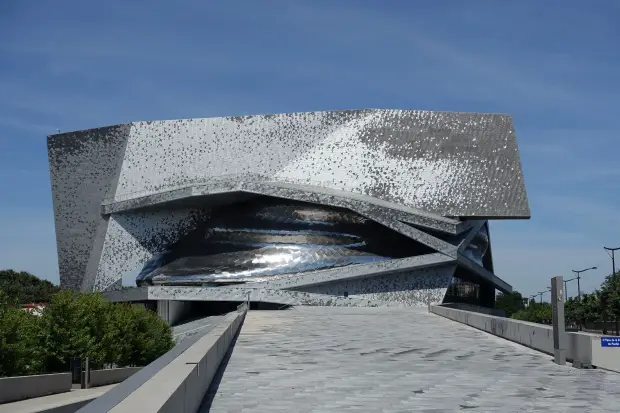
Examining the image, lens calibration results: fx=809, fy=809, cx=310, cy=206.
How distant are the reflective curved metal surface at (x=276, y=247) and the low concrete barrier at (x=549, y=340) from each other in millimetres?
22360

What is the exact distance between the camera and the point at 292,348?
1556cm

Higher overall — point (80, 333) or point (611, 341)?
point (611, 341)

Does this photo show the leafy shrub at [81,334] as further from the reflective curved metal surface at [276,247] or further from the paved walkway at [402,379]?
the reflective curved metal surface at [276,247]

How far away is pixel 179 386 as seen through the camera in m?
6.00

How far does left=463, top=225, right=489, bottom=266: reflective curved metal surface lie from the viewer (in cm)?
4997

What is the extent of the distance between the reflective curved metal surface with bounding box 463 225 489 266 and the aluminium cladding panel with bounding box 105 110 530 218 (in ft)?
14.1

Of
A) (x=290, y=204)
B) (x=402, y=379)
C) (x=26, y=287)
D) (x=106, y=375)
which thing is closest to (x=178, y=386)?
(x=402, y=379)

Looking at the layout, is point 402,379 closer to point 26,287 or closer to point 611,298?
point 611,298

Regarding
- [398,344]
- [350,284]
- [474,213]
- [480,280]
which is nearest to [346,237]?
[350,284]

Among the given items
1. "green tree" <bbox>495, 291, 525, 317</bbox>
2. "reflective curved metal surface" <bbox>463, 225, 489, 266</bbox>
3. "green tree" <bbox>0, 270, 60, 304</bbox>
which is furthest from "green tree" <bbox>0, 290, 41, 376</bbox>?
"green tree" <bbox>495, 291, 525, 317</bbox>

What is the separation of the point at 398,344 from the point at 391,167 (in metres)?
30.7

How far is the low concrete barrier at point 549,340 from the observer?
12.0 metres

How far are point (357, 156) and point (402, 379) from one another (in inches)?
1459

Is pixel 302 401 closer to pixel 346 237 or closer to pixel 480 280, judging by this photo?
pixel 346 237
